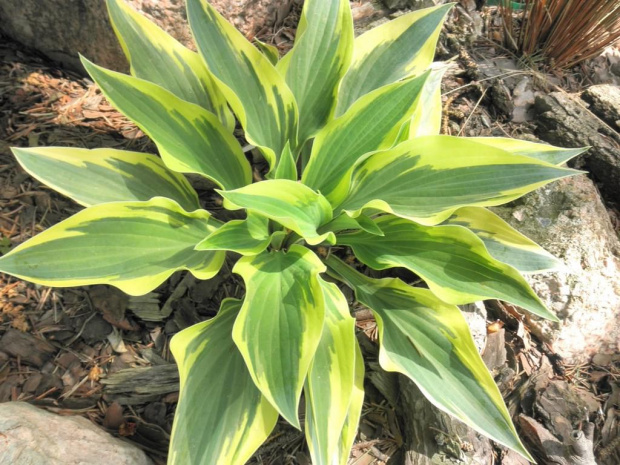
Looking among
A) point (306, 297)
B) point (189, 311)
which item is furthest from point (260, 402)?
point (189, 311)

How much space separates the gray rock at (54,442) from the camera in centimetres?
116

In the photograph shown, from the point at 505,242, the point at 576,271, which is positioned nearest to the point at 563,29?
the point at 576,271

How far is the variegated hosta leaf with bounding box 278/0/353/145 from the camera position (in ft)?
5.03

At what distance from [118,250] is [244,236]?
0.34 metres

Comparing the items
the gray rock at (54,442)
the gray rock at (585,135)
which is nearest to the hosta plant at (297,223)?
the gray rock at (54,442)

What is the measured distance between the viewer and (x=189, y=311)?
1.70 m

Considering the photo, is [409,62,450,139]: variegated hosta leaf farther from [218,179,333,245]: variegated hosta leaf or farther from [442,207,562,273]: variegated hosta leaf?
[218,179,333,245]: variegated hosta leaf

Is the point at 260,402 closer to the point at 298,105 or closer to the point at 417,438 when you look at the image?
the point at 417,438

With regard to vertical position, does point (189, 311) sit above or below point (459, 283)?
below

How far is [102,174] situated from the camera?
1.40m

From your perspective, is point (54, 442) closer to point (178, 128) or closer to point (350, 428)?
point (350, 428)

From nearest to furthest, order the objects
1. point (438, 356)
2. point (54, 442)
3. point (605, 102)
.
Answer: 1. point (54, 442)
2. point (438, 356)
3. point (605, 102)

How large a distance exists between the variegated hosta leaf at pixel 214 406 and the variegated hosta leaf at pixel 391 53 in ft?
3.00

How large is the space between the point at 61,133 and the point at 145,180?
0.66 meters
